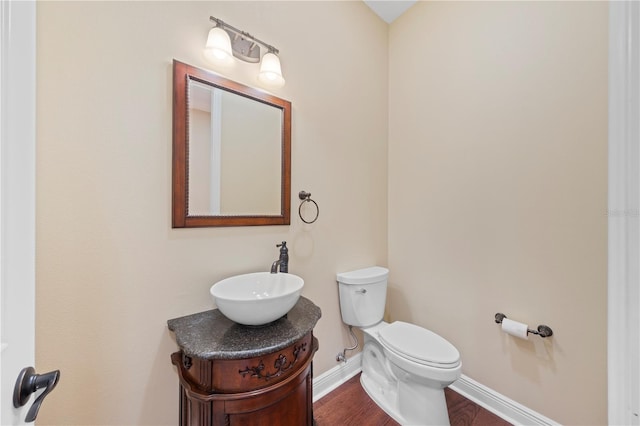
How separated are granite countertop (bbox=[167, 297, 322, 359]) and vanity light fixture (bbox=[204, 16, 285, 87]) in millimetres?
1220

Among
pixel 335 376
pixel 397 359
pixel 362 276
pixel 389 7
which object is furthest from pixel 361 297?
pixel 389 7

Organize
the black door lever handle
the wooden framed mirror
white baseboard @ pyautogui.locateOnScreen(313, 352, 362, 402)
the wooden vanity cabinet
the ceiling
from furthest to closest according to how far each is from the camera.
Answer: the ceiling, white baseboard @ pyautogui.locateOnScreen(313, 352, 362, 402), the wooden framed mirror, the wooden vanity cabinet, the black door lever handle

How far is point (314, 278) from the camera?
158 centimetres

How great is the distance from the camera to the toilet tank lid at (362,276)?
1.65 meters

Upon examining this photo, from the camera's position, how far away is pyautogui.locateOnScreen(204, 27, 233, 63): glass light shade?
1.13 metres

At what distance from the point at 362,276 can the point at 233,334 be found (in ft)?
3.20

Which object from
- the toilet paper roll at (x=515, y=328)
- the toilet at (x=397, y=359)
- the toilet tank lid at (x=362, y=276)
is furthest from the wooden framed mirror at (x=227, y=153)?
the toilet paper roll at (x=515, y=328)

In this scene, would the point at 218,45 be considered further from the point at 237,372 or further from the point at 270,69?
the point at 237,372

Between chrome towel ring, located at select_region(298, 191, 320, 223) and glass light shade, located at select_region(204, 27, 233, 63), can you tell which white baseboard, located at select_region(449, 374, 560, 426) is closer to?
chrome towel ring, located at select_region(298, 191, 320, 223)

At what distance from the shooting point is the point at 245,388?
2.79ft

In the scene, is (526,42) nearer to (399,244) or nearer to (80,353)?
(399,244)

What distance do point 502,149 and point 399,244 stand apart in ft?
3.07

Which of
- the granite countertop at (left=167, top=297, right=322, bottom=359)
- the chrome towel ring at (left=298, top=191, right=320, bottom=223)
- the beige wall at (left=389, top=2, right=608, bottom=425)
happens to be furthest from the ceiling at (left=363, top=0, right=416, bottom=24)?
the granite countertop at (left=167, top=297, right=322, bottom=359)

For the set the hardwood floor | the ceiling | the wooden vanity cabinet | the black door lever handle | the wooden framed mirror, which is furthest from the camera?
the ceiling
